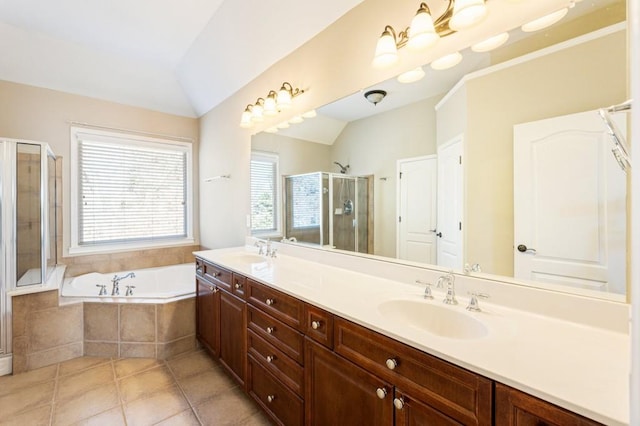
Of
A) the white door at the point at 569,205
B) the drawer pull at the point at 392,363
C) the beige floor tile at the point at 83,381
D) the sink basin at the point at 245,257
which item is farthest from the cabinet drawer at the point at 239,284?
the white door at the point at 569,205

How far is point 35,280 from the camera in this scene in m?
2.38

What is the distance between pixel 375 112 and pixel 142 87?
2917 mm

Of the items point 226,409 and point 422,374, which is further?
point 226,409

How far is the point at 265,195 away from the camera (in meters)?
2.70

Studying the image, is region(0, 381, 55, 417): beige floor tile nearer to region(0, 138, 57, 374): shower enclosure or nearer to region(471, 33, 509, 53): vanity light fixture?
region(0, 138, 57, 374): shower enclosure

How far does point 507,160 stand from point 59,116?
13.1ft

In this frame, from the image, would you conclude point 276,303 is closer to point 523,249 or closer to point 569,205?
point 523,249

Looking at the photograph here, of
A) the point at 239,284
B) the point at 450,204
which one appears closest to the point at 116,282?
the point at 239,284

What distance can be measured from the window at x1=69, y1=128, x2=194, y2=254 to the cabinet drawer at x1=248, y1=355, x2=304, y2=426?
8.18 ft

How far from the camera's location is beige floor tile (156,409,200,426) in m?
1.73

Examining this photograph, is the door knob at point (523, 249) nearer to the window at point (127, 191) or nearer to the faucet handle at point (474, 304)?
the faucet handle at point (474, 304)

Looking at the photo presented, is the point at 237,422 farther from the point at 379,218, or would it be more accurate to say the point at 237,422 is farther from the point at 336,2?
the point at 336,2

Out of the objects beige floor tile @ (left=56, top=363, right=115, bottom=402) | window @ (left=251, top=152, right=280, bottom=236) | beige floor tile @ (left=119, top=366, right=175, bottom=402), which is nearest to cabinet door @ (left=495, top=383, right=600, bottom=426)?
window @ (left=251, top=152, right=280, bottom=236)

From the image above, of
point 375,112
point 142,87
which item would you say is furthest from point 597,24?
point 142,87
